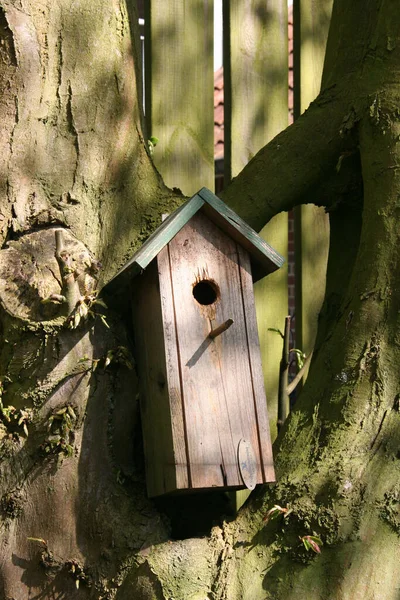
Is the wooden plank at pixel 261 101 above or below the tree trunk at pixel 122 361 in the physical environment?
above

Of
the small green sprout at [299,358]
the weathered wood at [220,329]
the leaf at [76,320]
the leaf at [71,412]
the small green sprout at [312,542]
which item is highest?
the small green sprout at [299,358]

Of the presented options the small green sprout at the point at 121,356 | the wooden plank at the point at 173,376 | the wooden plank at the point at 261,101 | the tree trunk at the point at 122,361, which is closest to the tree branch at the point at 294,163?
the tree trunk at the point at 122,361

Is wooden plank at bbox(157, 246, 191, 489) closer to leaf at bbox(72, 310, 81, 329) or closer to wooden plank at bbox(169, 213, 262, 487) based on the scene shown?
wooden plank at bbox(169, 213, 262, 487)

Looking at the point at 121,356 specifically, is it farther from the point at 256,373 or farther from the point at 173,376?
the point at 256,373

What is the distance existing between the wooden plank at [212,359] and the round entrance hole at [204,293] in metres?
0.06

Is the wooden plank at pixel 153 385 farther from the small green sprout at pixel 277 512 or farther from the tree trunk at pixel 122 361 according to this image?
the small green sprout at pixel 277 512

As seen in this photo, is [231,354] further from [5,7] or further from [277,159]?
[5,7]

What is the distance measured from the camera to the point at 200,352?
2111mm

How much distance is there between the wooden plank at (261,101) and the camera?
10.6 feet

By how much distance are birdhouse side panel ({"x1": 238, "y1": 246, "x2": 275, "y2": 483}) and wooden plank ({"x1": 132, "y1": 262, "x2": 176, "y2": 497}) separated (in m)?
0.24

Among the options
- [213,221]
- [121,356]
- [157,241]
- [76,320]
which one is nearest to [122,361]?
[121,356]

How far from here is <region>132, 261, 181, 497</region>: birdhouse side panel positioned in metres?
2.04

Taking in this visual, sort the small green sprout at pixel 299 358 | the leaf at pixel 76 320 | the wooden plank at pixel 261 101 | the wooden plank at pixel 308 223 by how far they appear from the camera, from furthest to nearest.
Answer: the wooden plank at pixel 308 223 → the wooden plank at pixel 261 101 → the small green sprout at pixel 299 358 → the leaf at pixel 76 320

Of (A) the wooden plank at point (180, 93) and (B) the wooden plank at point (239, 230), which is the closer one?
(B) the wooden plank at point (239, 230)
